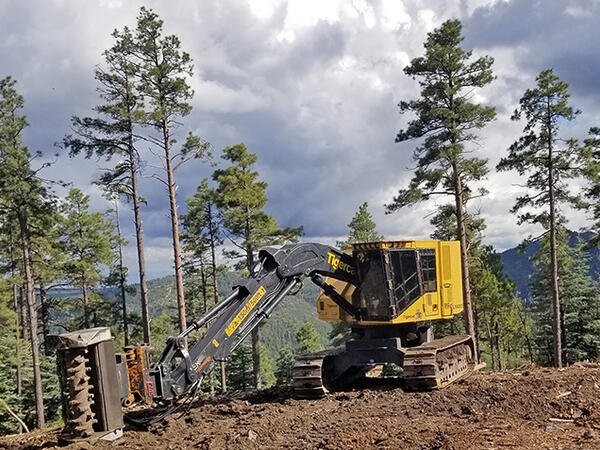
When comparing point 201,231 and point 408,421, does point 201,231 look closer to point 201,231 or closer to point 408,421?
point 201,231

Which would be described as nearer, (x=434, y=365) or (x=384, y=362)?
(x=434, y=365)

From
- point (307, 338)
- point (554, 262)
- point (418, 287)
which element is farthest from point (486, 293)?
point (418, 287)

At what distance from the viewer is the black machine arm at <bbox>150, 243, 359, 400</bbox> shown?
8.24 meters

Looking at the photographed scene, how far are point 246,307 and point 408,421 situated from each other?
3.25m

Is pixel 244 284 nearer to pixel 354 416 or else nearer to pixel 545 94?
pixel 354 416

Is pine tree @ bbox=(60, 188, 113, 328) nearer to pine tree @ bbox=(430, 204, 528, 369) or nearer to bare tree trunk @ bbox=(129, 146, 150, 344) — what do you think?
bare tree trunk @ bbox=(129, 146, 150, 344)

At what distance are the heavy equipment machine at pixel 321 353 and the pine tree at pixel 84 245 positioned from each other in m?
24.7

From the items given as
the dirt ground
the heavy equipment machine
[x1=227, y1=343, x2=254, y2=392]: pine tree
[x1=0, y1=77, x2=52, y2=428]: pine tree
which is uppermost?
[x1=0, y1=77, x2=52, y2=428]: pine tree

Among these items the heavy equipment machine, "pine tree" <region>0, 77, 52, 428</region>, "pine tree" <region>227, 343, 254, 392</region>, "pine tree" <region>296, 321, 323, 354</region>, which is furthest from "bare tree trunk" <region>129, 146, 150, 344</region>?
"pine tree" <region>296, 321, 323, 354</region>

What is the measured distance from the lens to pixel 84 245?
112 ft

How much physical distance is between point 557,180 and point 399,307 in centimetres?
1665

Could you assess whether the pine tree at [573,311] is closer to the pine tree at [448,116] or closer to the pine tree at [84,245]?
the pine tree at [448,116]

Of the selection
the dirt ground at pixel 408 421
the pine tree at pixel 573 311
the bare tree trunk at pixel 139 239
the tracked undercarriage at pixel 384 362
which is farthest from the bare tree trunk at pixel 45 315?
the pine tree at pixel 573 311

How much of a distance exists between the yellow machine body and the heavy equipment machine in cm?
2
